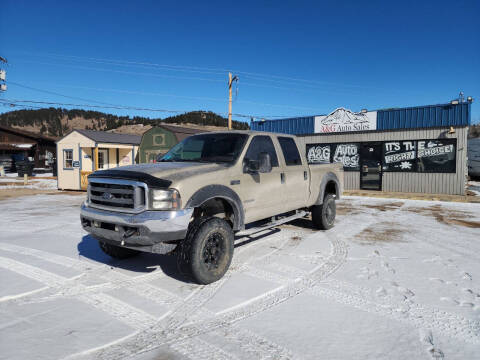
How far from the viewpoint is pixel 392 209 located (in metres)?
10.4

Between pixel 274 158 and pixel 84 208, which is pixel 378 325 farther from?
pixel 84 208

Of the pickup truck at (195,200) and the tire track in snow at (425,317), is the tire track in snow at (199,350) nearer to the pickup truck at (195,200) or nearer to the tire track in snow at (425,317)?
the pickup truck at (195,200)

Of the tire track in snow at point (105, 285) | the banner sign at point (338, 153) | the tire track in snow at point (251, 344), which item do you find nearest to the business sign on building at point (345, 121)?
the banner sign at point (338, 153)

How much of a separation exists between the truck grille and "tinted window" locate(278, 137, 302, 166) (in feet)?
9.50

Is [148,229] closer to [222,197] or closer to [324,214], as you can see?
[222,197]

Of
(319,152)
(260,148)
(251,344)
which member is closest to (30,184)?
Result: (319,152)

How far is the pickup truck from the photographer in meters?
3.68

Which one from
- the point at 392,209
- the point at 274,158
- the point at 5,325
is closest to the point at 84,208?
the point at 5,325

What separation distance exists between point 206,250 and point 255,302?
87 cm

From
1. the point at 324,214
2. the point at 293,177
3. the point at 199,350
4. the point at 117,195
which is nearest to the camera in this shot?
the point at 199,350

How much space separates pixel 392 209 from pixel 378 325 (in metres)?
8.19

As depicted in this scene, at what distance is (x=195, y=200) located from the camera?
3850mm

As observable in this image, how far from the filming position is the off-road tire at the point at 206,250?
379 cm

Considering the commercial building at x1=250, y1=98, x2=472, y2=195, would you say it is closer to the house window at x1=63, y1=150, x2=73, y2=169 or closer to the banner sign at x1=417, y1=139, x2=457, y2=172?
the banner sign at x1=417, y1=139, x2=457, y2=172
